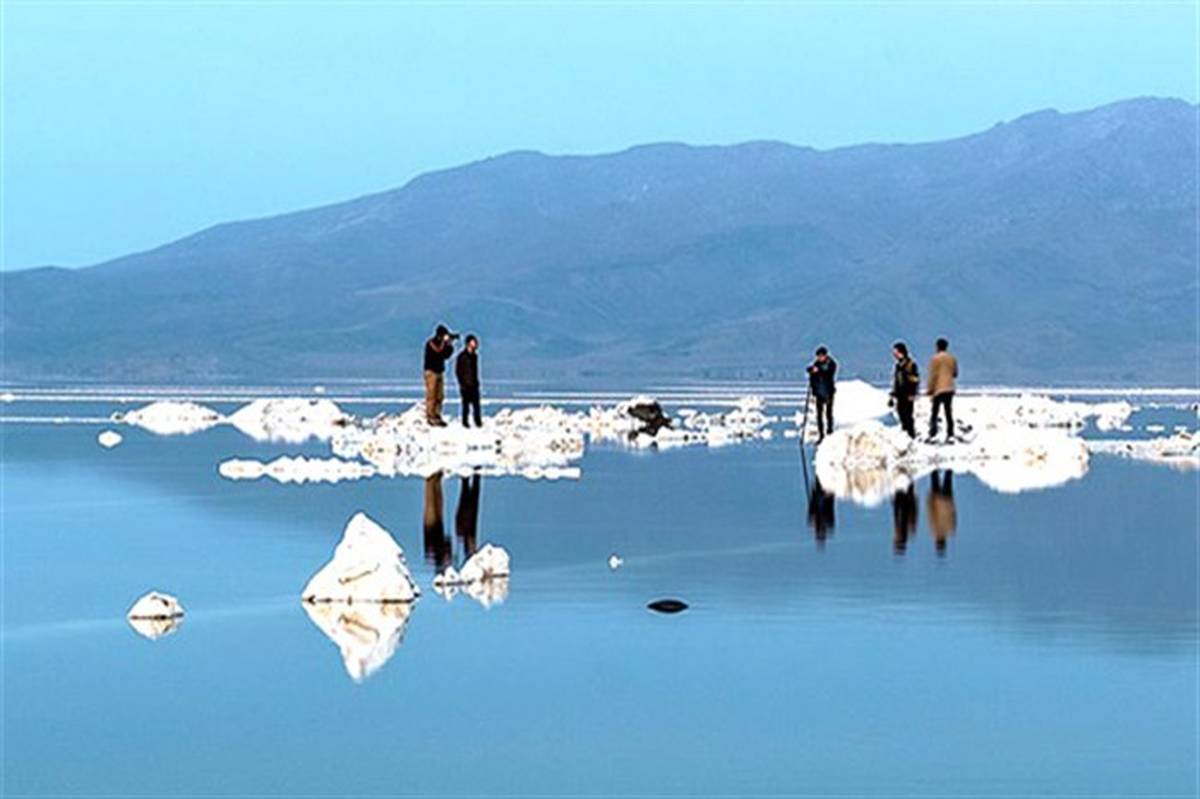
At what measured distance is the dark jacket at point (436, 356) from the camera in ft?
113

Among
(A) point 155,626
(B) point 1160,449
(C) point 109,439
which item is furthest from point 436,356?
(A) point 155,626

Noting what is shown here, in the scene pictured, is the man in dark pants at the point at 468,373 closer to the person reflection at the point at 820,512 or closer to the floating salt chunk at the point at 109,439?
the floating salt chunk at the point at 109,439

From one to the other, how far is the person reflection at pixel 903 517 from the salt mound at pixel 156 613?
18.9 ft

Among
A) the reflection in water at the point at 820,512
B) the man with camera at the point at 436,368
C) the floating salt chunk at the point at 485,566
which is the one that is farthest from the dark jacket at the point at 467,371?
the floating salt chunk at the point at 485,566

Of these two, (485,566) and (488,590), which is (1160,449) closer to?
(485,566)

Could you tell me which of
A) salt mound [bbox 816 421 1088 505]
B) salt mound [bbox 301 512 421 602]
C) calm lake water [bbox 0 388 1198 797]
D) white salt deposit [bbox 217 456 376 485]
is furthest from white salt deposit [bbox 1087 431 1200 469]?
salt mound [bbox 301 512 421 602]

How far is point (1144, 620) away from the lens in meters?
14.8

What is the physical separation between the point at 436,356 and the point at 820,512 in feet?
41.2

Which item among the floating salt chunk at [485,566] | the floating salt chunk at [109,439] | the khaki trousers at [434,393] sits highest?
the khaki trousers at [434,393]

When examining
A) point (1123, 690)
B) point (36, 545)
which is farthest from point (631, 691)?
point (36, 545)

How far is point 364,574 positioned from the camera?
15828 millimetres

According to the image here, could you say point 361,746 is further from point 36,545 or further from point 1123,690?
point 36,545

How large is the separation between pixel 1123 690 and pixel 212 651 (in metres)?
4.76

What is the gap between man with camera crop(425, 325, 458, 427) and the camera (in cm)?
3441
